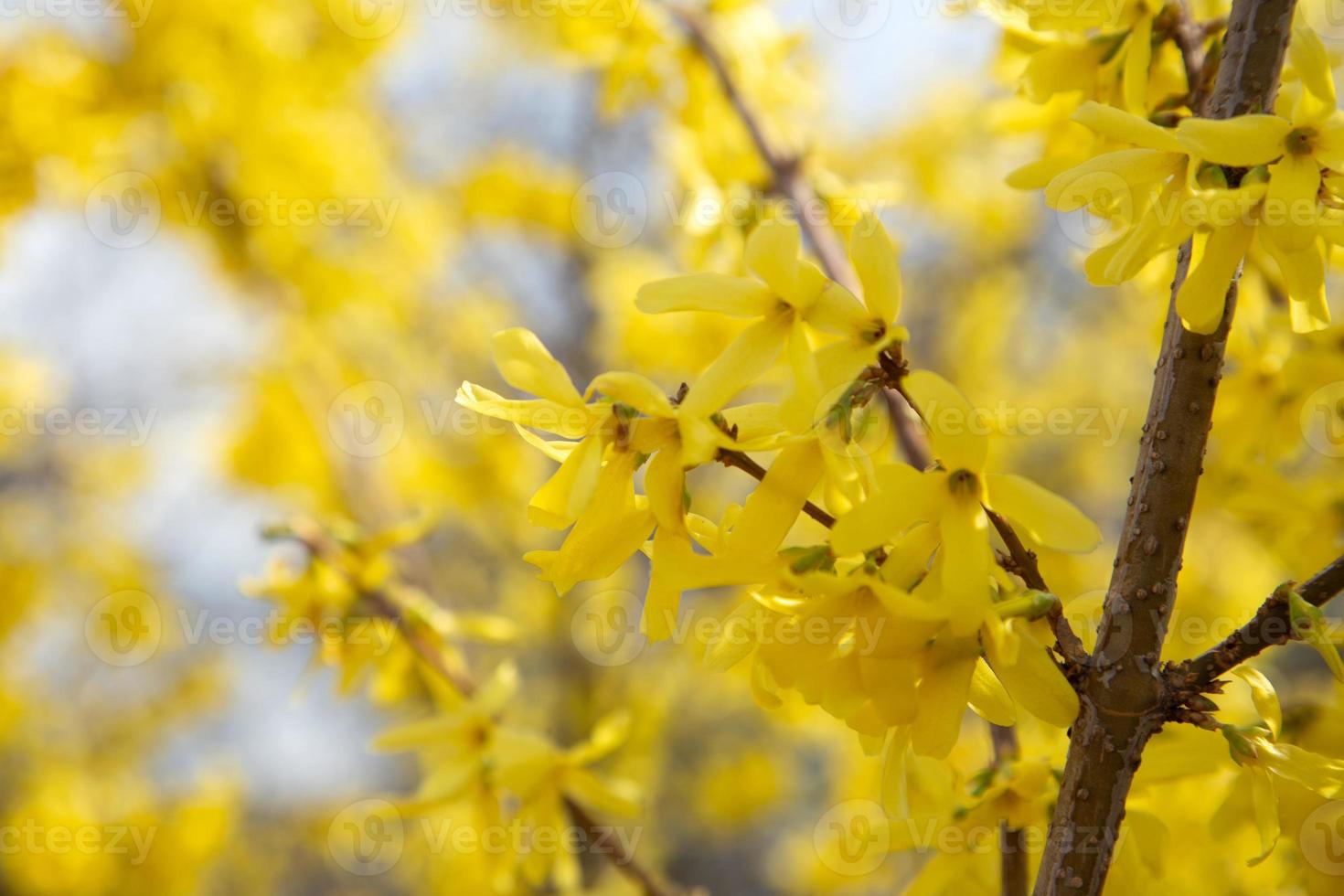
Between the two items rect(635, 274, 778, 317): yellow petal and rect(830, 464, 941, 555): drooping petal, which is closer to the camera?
rect(830, 464, 941, 555): drooping petal

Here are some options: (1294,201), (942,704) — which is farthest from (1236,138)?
(942,704)

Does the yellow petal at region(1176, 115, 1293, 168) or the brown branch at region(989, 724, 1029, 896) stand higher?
the yellow petal at region(1176, 115, 1293, 168)

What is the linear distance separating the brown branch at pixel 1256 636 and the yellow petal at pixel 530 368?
0.61m

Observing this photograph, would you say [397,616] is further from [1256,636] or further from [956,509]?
[1256,636]

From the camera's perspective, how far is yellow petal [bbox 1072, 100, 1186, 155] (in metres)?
0.86

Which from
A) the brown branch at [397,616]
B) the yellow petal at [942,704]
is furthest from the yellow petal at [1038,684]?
the brown branch at [397,616]

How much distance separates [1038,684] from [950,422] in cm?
24

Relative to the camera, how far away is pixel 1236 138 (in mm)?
819

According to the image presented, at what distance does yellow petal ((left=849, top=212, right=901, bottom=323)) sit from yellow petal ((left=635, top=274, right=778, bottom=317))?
0.09 metres

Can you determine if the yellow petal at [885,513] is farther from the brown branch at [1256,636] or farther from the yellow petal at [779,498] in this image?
the brown branch at [1256,636]

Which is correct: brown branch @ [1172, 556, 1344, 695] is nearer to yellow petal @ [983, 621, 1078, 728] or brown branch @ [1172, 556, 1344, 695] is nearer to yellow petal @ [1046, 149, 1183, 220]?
yellow petal @ [983, 621, 1078, 728]

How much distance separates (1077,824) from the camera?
873 mm

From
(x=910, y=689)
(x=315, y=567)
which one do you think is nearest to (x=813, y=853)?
(x=315, y=567)

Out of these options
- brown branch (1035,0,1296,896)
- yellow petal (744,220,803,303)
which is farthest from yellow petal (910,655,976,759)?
yellow petal (744,220,803,303)
